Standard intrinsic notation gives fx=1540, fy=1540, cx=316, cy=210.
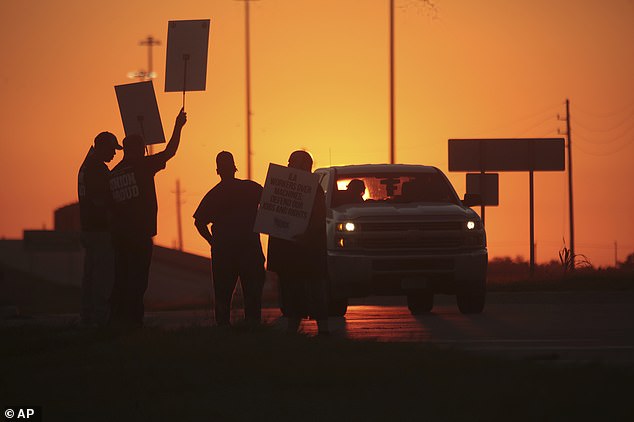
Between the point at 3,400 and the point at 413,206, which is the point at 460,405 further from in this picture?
the point at 413,206

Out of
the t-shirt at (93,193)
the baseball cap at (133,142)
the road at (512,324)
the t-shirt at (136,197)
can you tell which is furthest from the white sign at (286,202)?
the t-shirt at (93,193)

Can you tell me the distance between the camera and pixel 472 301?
814 inches

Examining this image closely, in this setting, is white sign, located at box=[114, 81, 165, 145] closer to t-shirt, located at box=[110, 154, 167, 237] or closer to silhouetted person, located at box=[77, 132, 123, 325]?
silhouetted person, located at box=[77, 132, 123, 325]

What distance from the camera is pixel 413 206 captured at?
2053 centimetres

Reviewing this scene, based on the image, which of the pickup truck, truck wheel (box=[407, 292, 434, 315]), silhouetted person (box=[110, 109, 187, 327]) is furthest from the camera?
truck wheel (box=[407, 292, 434, 315])

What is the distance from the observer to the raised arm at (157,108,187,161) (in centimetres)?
1583

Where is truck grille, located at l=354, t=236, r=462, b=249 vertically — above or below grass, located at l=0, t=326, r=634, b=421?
above

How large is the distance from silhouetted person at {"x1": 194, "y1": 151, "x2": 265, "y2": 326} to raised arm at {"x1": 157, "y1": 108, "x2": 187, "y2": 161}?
471 millimetres

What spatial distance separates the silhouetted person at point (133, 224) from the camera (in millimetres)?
15602

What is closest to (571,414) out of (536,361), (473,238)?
(536,361)

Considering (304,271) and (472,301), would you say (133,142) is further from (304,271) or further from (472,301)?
(472,301)

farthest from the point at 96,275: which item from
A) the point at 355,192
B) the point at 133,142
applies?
the point at 355,192

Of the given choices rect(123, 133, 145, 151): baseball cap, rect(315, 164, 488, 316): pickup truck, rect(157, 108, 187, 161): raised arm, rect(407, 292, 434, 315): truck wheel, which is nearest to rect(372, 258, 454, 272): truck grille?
rect(315, 164, 488, 316): pickup truck

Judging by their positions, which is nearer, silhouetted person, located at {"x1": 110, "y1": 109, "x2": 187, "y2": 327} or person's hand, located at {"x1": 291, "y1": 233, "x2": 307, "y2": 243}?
silhouetted person, located at {"x1": 110, "y1": 109, "x2": 187, "y2": 327}
